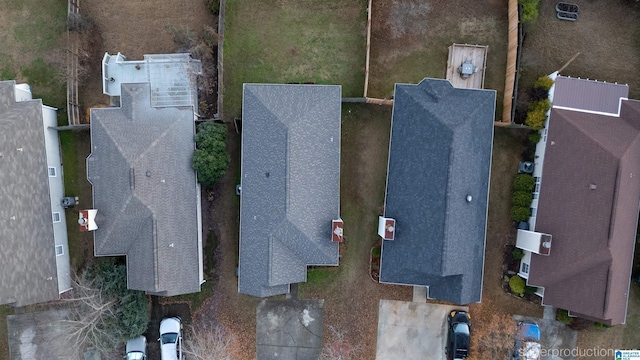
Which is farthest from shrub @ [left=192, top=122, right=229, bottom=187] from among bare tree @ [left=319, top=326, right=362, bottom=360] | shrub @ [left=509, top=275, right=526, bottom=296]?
shrub @ [left=509, top=275, right=526, bottom=296]

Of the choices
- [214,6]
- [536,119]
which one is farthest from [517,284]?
[214,6]

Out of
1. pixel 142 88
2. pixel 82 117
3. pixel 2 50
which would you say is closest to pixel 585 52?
pixel 142 88

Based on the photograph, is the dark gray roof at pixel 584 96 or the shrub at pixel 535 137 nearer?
the dark gray roof at pixel 584 96

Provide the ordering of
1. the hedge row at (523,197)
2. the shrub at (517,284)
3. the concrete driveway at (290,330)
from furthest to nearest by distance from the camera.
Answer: the concrete driveway at (290,330)
the shrub at (517,284)
the hedge row at (523,197)

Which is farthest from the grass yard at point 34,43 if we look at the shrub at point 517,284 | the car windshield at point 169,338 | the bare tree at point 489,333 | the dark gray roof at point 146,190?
the shrub at point 517,284

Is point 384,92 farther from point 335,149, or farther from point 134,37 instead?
point 134,37

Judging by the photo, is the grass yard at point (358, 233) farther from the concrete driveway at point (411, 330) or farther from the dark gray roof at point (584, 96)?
the dark gray roof at point (584, 96)

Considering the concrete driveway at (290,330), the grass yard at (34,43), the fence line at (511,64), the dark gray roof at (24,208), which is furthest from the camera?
the grass yard at (34,43)
